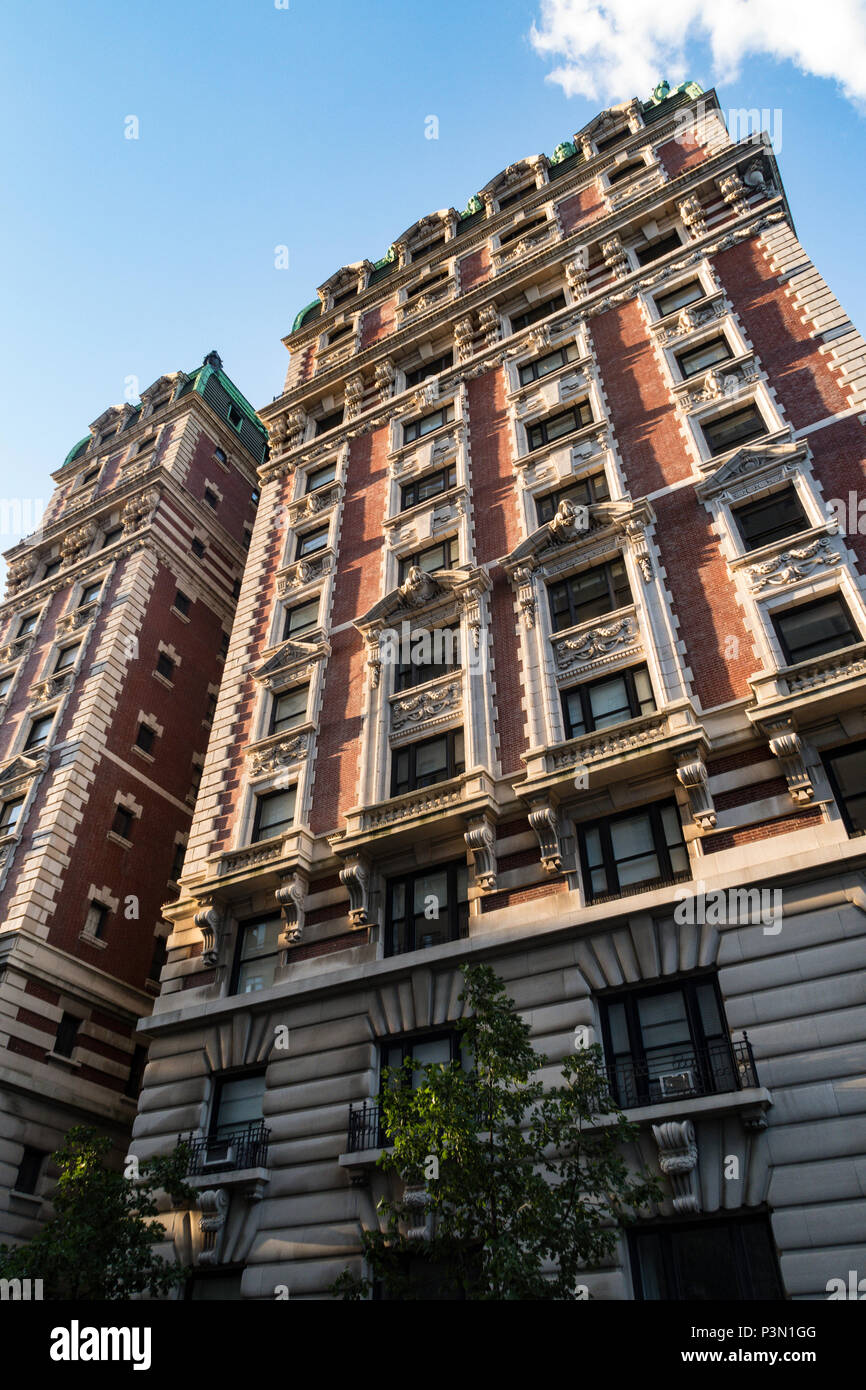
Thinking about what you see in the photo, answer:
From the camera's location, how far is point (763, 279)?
28.0 metres

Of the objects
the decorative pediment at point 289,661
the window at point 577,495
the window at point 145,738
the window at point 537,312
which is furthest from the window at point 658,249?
the window at point 145,738

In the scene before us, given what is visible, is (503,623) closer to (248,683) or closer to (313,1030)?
(248,683)

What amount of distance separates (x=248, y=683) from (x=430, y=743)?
797 cm

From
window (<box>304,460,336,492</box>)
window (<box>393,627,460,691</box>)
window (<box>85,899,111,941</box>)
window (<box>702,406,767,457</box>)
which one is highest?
window (<box>304,460,336,492</box>)

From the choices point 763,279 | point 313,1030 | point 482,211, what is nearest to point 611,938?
point 313,1030

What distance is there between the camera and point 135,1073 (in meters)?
29.7

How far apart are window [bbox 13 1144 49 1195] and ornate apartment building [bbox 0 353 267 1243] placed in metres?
0.05

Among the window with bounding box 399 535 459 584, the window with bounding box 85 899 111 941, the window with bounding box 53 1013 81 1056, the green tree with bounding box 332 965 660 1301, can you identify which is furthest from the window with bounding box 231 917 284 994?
the window with bounding box 399 535 459 584

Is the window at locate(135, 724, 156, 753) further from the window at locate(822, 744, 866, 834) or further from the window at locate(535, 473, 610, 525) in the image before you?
the window at locate(822, 744, 866, 834)

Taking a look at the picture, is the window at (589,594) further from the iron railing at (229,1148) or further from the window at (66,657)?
the window at (66,657)

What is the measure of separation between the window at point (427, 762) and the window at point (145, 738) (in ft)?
51.1

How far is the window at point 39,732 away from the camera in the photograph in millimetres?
35188

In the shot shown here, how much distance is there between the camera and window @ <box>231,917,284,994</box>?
22250 mm

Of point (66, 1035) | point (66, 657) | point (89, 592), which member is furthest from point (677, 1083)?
point (89, 592)
